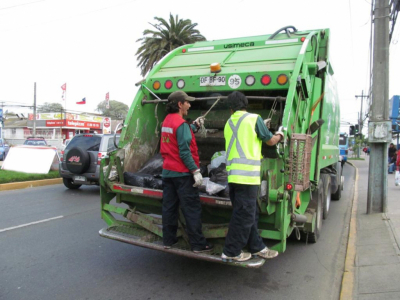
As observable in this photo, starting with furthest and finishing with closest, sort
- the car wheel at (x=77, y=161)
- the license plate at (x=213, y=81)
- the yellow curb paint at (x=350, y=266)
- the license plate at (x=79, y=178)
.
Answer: the license plate at (x=79, y=178), the car wheel at (x=77, y=161), the license plate at (x=213, y=81), the yellow curb paint at (x=350, y=266)

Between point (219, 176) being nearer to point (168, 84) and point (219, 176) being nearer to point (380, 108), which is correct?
point (168, 84)

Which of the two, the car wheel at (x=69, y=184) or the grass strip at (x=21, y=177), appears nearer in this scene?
the car wheel at (x=69, y=184)

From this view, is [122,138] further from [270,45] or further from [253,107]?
[270,45]

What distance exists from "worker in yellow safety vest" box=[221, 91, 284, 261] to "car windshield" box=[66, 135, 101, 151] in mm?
6908

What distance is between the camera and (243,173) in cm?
322

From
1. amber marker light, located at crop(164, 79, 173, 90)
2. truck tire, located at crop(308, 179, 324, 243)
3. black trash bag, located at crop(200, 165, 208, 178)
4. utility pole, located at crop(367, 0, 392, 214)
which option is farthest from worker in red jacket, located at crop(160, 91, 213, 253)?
utility pole, located at crop(367, 0, 392, 214)

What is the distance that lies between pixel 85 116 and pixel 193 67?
44.7 meters

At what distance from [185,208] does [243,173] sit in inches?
29.0

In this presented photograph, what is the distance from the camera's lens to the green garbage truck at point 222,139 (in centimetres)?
357

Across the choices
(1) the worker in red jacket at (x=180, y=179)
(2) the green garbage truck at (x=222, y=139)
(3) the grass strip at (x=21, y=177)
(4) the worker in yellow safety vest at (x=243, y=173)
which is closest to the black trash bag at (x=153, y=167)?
(2) the green garbage truck at (x=222, y=139)

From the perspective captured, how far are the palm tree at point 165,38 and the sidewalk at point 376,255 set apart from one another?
56.7 ft

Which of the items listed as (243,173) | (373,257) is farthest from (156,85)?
(373,257)

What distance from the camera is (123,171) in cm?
437

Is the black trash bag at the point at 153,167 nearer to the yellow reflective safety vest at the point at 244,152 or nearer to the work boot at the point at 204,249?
the work boot at the point at 204,249
